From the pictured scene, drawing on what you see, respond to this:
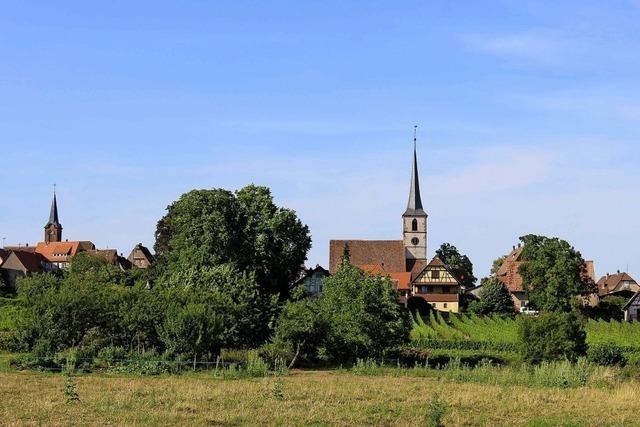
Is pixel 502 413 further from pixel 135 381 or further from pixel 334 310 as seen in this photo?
pixel 334 310

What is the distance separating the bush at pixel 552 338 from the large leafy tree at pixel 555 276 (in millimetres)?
40889

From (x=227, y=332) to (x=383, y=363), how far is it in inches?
299

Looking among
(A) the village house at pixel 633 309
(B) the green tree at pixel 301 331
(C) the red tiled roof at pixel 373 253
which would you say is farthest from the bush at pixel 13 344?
(A) the village house at pixel 633 309

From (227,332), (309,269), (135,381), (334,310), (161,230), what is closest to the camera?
(135,381)

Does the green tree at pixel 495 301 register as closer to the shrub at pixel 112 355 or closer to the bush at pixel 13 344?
the bush at pixel 13 344

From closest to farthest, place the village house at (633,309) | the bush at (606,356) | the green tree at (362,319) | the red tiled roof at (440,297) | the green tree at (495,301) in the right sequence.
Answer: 1. the green tree at (362,319)
2. the bush at (606,356)
3. the green tree at (495,301)
4. the village house at (633,309)
5. the red tiled roof at (440,297)

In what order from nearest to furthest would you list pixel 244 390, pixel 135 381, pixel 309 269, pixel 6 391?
pixel 6 391
pixel 244 390
pixel 135 381
pixel 309 269

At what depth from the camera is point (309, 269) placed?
94000mm

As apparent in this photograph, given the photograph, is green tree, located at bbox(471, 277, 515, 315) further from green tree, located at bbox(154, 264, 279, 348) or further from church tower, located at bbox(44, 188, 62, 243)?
church tower, located at bbox(44, 188, 62, 243)

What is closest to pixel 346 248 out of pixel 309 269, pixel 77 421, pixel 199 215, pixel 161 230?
pixel 309 269

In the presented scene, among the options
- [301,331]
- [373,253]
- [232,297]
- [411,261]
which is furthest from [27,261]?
[301,331]

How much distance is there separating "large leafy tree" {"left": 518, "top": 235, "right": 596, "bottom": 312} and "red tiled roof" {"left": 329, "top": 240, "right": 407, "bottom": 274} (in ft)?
81.0

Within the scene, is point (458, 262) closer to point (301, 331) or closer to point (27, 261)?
point (27, 261)

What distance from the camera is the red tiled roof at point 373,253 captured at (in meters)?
112
